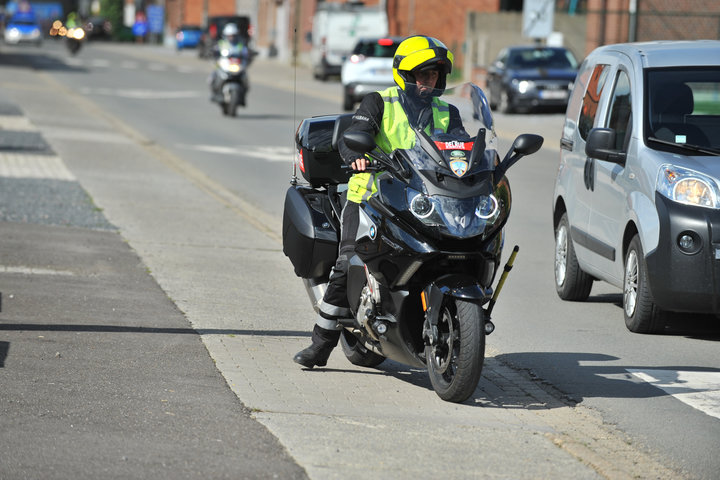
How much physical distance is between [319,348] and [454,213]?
4.41ft

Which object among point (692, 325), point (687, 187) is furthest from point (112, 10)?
point (687, 187)

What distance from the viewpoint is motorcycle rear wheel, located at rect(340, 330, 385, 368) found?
7316 mm

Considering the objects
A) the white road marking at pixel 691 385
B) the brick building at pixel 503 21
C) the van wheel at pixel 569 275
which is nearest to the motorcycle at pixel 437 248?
the white road marking at pixel 691 385

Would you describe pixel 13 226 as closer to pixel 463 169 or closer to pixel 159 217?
pixel 159 217

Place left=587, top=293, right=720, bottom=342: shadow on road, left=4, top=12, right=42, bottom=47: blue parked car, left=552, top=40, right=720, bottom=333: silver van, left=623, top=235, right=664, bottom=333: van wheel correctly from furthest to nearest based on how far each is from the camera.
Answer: left=4, top=12, right=42, bottom=47: blue parked car
left=587, top=293, right=720, bottom=342: shadow on road
left=623, top=235, right=664, bottom=333: van wheel
left=552, top=40, right=720, bottom=333: silver van

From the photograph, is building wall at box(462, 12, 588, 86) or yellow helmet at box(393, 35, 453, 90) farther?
building wall at box(462, 12, 588, 86)

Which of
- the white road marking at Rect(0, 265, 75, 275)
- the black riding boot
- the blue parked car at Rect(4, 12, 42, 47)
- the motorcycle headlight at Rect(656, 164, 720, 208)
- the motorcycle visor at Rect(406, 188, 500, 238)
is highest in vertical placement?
the motorcycle visor at Rect(406, 188, 500, 238)

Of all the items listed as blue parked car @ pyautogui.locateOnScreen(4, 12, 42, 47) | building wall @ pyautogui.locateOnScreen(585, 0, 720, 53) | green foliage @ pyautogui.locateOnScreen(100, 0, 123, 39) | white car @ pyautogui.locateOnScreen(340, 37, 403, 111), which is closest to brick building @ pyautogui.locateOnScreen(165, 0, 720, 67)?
building wall @ pyautogui.locateOnScreen(585, 0, 720, 53)

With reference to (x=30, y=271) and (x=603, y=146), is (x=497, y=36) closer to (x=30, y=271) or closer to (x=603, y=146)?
(x=30, y=271)

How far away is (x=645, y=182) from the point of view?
8.47m

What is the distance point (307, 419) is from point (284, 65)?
64.7 meters

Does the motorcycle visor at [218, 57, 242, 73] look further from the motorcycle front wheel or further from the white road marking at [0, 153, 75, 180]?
the motorcycle front wheel

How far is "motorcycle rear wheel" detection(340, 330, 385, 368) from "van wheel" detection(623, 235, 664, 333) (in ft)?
6.41

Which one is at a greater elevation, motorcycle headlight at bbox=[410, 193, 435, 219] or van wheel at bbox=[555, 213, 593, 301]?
motorcycle headlight at bbox=[410, 193, 435, 219]
